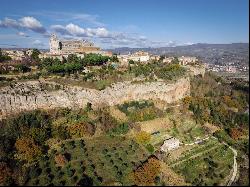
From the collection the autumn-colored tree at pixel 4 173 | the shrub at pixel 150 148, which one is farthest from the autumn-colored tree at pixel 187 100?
the autumn-colored tree at pixel 4 173

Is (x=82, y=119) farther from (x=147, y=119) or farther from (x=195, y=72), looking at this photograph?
(x=195, y=72)

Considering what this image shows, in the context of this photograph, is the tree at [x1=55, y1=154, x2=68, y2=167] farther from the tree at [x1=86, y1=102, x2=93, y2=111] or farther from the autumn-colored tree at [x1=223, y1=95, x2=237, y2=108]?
the autumn-colored tree at [x1=223, y1=95, x2=237, y2=108]

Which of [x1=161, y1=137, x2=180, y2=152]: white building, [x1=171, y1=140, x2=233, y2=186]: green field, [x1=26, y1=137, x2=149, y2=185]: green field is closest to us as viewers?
[x1=26, y1=137, x2=149, y2=185]: green field

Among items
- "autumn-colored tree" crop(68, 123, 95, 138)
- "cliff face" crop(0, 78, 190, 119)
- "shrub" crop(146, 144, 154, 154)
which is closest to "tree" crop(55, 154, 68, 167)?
"autumn-colored tree" crop(68, 123, 95, 138)

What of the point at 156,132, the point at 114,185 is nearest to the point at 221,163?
the point at 156,132

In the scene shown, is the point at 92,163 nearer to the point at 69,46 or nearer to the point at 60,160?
the point at 60,160

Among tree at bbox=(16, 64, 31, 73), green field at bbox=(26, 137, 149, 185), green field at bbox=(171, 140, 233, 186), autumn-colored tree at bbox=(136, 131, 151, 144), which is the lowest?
green field at bbox=(171, 140, 233, 186)
